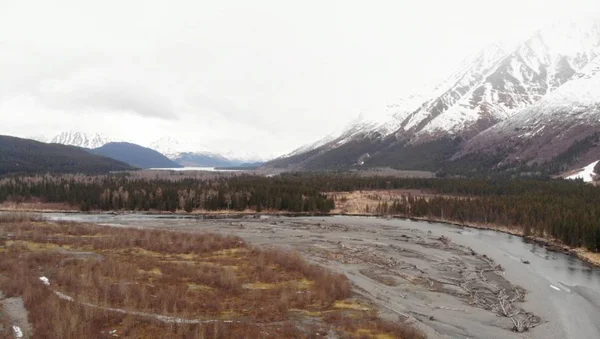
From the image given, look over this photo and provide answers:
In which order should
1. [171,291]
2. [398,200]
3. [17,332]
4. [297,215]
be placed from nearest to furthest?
1. [17,332]
2. [171,291]
3. [297,215]
4. [398,200]

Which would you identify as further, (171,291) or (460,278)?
(460,278)

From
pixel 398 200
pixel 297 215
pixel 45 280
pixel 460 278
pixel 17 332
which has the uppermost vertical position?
pixel 398 200

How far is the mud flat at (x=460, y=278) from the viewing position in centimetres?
3938

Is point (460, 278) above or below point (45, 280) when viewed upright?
below

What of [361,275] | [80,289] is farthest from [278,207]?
[80,289]

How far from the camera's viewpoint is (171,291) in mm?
40688

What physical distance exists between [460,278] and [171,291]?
35.4 meters

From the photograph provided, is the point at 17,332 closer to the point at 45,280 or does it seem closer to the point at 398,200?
the point at 45,280

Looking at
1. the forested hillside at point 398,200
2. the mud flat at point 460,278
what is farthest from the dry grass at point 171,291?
the forested hillside at point 398,200

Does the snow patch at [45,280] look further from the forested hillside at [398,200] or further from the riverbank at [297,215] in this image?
the forested hillside at [398,200]

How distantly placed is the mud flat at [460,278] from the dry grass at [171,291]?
18.5ft

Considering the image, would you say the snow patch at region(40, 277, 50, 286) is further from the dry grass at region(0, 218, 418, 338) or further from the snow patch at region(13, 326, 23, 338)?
the snow patch at region(13, 326, 23, 338)

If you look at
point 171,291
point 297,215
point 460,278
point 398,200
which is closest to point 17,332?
point 171,291

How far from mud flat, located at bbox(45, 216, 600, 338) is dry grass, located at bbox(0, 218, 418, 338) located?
5652mm
